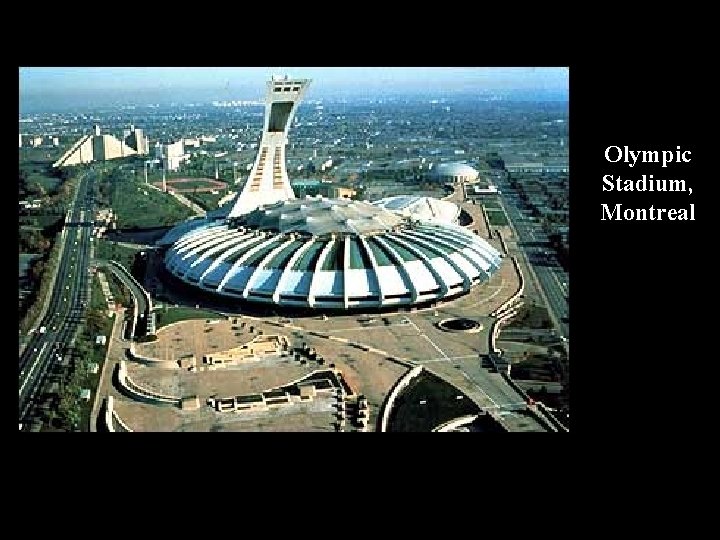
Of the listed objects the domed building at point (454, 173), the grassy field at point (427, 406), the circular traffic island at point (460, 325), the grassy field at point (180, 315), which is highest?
the domed building at point (454, 173)

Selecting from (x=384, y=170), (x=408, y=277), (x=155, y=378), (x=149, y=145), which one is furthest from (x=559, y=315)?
(x=149, y=145)

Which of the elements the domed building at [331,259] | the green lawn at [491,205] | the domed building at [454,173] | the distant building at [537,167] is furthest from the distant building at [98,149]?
the domed building at [331,259]

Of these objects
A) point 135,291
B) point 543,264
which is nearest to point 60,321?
point 135,291

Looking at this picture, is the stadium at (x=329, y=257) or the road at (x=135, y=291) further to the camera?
the stadium at (x=329, y=257)

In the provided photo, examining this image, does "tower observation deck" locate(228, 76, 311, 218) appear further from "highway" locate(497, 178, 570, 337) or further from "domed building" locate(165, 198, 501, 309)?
"highway" locate(497, 178, 570, 337)

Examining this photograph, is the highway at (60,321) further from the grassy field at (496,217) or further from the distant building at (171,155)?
the distant building at (171,155)
